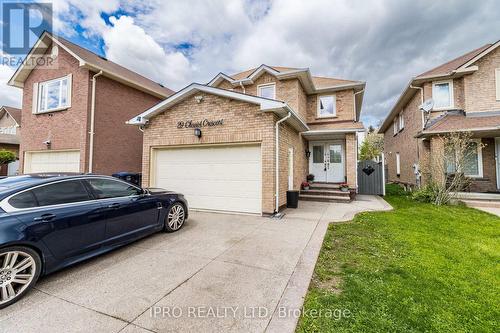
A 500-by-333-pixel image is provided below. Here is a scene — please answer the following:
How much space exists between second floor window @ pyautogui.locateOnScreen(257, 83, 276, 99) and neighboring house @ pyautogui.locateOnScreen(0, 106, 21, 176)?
18.0m

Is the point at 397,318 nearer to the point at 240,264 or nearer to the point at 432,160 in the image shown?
the point at 240,264

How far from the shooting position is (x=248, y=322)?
7.47 feet

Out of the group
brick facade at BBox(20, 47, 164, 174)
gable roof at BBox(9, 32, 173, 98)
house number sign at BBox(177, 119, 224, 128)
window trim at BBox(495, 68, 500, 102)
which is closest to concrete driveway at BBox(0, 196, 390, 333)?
house number sign at BBox(177, 119, 224, 128)

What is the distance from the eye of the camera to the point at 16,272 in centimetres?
267

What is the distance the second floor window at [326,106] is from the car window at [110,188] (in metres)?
10.2

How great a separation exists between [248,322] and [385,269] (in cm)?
248

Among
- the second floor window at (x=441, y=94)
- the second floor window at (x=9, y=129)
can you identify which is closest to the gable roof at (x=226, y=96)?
the second floor window at (x=441, y=94)

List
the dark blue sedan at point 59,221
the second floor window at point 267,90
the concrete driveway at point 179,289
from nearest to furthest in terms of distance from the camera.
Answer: the concrete driveway at point 179,289 < the dark blue sedan at point 59,221 < the second floor window at point 267,90

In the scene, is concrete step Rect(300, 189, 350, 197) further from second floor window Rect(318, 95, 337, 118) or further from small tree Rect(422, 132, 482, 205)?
second floor window Rect(318, 95, 337, 118)

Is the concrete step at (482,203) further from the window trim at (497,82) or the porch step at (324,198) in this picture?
the window trim at (497,82)

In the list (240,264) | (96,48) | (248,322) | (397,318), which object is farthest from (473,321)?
(96,48)

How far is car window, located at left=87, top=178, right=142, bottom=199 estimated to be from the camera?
3.88m

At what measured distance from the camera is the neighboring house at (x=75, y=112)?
9.59 m

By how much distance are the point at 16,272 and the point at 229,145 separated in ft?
18.7
